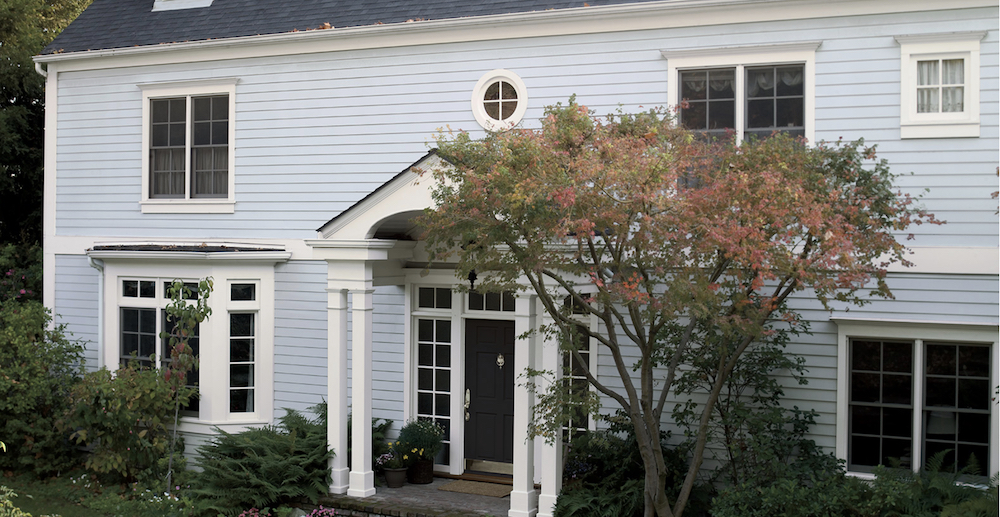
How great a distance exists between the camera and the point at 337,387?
10.3m

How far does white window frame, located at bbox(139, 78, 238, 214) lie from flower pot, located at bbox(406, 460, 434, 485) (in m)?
4.54

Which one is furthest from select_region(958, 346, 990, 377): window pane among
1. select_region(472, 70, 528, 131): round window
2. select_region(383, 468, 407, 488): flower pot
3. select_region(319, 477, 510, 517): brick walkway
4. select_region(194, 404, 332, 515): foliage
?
select_region(194, 404, 332, 515): foliage

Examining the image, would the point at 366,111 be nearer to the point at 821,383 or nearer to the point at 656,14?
the point at 656,14

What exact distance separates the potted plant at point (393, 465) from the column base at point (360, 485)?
1.66ft

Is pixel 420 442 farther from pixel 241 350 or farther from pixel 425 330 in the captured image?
pixel 241 350

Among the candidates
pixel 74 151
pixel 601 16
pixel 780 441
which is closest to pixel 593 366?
pixel 780 441

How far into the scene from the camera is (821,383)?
954 centimetres

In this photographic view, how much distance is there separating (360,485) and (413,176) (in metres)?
3.76

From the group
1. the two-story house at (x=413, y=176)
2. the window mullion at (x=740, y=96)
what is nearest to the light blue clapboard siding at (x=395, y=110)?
the two-story house at (x=413, y=176)

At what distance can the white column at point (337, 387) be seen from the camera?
33.8ft

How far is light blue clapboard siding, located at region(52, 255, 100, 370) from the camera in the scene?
13109 millimetres

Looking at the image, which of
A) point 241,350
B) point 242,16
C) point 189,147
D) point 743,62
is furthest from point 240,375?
point 743,62

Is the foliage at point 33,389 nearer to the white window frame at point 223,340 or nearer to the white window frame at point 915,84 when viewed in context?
the white window frame at point 223,340

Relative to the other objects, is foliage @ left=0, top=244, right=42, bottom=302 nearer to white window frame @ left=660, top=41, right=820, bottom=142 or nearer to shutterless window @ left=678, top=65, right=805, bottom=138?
white window frame @ left=660, top=41, right=820, bottom=142
